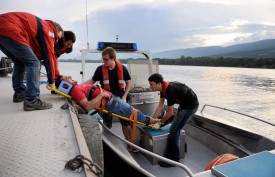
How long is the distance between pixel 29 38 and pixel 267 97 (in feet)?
52.3

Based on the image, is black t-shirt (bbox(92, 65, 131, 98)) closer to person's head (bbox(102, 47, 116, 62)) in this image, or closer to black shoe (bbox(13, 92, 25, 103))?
person's head (bbox(102, 47, 116, 62))

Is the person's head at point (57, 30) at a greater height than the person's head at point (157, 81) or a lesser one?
greater

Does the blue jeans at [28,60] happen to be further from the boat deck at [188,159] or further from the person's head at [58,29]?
the boat deck at [188,159]

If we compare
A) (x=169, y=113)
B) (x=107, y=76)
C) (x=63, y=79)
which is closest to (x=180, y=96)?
(x=169, y=113)

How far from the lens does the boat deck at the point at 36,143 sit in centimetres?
145

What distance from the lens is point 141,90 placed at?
4.66 m

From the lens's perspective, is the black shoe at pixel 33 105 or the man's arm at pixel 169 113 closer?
the black shoe at pixel 33 105

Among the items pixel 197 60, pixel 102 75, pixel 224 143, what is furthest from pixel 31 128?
pixel 197 60

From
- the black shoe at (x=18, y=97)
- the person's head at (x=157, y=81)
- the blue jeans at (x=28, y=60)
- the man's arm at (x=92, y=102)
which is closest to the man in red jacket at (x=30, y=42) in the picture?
the blue jeans at (x=28, y=60)

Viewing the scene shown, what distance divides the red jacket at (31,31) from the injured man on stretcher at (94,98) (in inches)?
12.3

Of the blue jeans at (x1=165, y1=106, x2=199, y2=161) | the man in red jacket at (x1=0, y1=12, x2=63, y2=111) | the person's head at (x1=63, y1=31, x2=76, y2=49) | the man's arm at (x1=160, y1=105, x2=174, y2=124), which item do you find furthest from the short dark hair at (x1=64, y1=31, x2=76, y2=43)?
the blue jeans at (x1=165, y1=106, x2=199, y2=161)

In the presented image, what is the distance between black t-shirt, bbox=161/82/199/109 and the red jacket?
163cm

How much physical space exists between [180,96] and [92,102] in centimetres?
125

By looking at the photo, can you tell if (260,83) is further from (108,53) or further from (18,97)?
(18,97)
